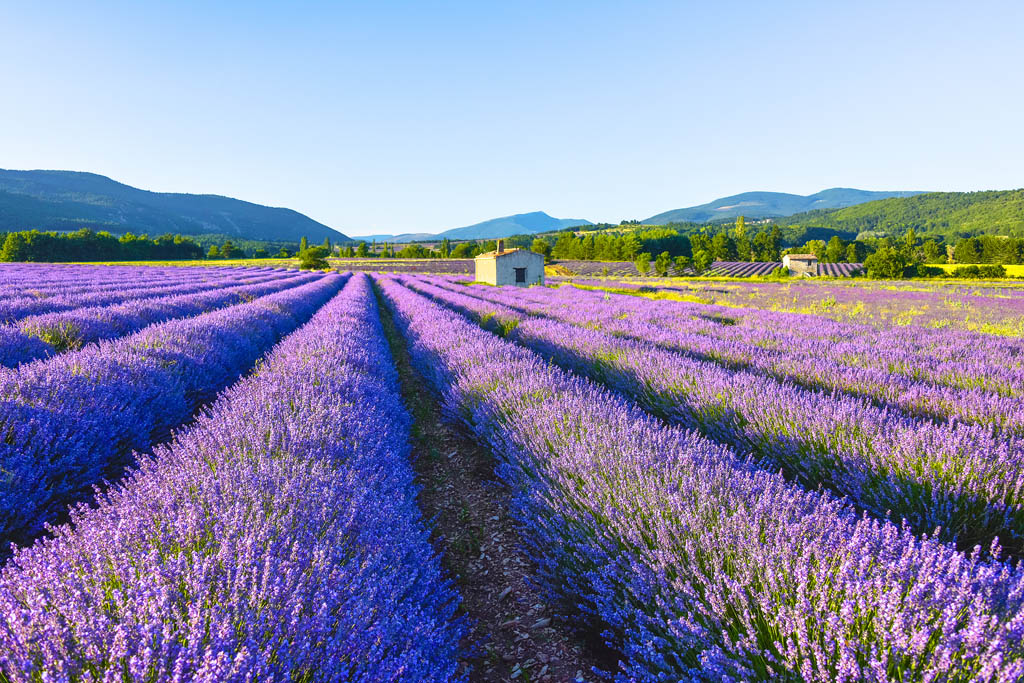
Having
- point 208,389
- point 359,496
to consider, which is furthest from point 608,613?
point 208,389

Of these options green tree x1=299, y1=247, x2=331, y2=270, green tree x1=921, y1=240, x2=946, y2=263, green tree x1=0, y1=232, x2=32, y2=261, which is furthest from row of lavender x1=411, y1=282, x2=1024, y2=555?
green tree x1=921, y1=240, x2=946, y2=263

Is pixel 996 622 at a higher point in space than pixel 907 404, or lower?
higher

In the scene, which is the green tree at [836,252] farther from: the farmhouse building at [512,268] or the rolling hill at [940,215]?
the farmhouse building at [512,268]

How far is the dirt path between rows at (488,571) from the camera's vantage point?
73.3 inches

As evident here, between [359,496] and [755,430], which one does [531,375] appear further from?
[359,496]

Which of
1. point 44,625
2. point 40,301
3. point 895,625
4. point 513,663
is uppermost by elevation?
point 40,301

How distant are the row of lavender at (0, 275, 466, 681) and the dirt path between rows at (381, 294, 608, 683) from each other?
0.37 meters

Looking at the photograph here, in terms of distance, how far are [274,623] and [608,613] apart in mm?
1076

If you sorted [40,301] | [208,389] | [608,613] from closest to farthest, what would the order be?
[608,613] → [208,389] → [40,301]

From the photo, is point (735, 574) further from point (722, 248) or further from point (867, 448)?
point (722, 248)

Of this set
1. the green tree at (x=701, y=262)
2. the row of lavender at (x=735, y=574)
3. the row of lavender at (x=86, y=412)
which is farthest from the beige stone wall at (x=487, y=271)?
the green tree at (x=701, y=262)

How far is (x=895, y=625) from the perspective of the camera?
1110mm

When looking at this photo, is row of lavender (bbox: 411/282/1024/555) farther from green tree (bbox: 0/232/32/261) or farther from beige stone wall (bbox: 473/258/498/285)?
green tree (bbox: 0/232/32/261)

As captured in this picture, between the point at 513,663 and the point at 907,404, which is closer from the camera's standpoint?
the point at 513,663
